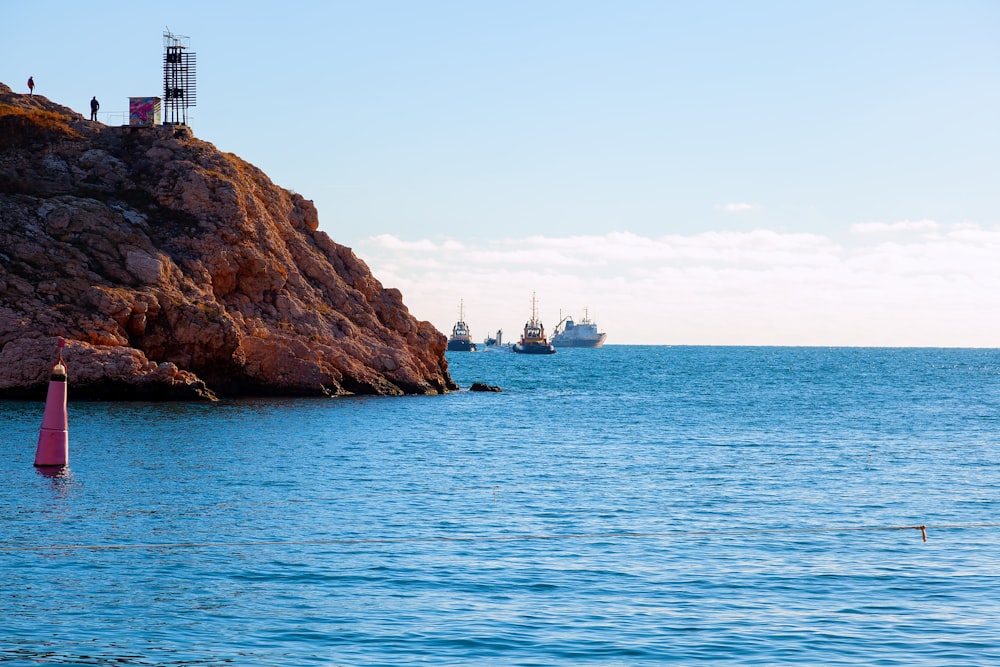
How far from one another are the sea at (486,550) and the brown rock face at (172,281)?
13305mm

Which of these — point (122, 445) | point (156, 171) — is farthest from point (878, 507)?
point (156, 171)

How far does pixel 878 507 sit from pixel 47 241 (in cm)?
4978

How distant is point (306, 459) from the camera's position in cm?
3584

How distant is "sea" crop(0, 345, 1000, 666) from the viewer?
14.5 m

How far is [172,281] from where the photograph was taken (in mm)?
62469

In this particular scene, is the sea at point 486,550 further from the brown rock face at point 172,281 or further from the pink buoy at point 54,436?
the brown rock face at point 172,281

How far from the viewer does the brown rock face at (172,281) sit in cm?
5588

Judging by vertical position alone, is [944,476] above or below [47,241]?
below

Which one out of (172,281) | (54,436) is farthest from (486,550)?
(172,281)

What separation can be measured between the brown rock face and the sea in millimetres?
13305

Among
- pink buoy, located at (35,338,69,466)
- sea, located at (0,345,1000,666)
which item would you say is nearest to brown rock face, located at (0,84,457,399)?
sea, located at (0,345,1000,666)

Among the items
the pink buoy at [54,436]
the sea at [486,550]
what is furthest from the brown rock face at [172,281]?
the pink buoy at [54,436]

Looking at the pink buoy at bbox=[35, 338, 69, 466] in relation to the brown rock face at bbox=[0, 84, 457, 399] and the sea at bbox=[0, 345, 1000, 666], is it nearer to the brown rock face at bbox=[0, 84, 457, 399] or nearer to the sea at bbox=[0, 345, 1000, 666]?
the sea at bbox=[0, 345, 1000, 666]

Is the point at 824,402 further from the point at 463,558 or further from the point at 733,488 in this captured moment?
the point at 463,558
